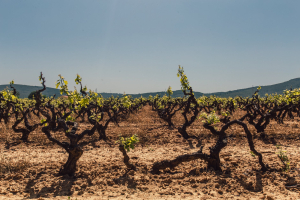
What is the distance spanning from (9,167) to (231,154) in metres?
9.15

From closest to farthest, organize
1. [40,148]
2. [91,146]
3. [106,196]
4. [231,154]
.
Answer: [106,196]
[231,154]
[40,148]
[91,146]

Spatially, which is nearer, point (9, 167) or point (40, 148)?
point (9, 167)

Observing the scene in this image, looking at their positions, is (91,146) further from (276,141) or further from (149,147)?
(276,141)

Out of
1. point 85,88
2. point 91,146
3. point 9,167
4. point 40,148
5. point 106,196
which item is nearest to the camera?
point 106,196

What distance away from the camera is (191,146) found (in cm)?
1038

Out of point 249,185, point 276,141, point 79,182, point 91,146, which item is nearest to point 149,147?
point 91,146

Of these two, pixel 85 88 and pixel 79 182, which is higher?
pixel 85 88

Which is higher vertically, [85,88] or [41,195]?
[85,88]

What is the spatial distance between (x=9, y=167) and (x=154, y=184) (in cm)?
540

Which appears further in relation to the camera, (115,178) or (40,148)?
(40,148)

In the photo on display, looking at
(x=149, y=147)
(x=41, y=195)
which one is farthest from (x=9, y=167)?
(x=149, y=147)

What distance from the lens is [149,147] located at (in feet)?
33.0

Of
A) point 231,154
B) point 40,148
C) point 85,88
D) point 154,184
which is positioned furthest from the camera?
point 40,148

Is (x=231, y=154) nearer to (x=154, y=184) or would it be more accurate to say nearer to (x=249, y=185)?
(x=249, y=185)
